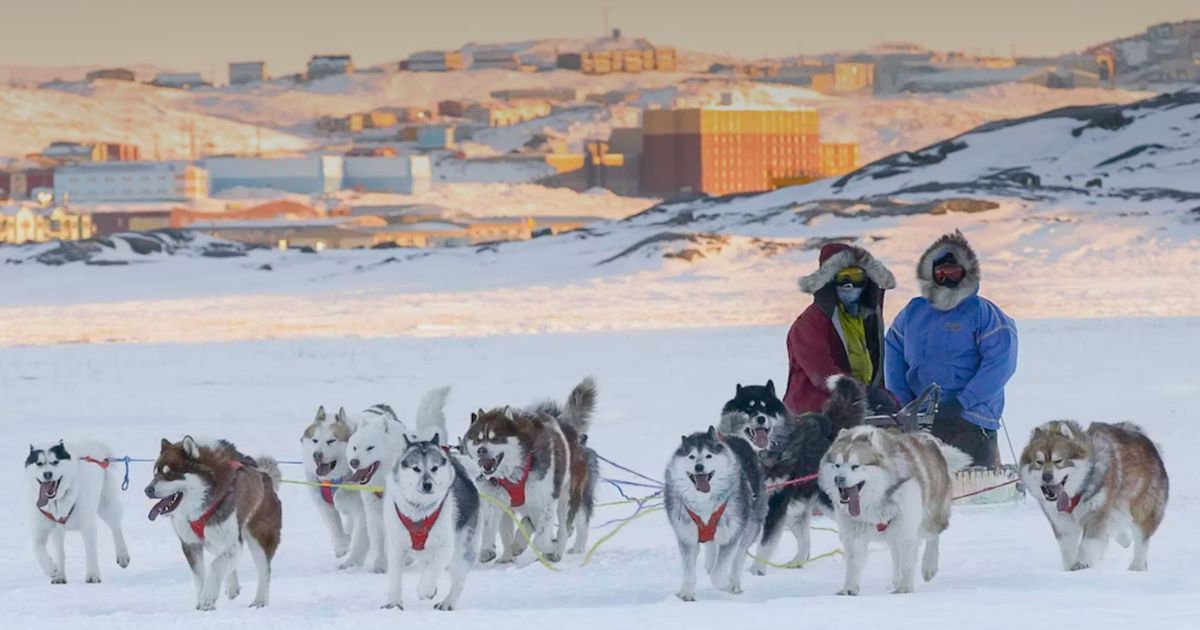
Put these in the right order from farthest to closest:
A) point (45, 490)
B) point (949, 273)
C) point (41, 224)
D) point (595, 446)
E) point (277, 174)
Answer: point (277, 174) → point (41, 224) → point (595, 446) → point (949, 273) → point (45, 490)

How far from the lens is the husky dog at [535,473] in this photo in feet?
31.1

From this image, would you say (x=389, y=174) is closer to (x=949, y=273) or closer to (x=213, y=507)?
(x=949, y=273)

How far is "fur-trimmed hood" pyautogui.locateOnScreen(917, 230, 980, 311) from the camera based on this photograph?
10242mm

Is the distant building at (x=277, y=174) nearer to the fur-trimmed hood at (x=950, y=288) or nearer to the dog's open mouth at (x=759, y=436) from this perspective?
the fur-trimmed hood at (x=950, y=288)

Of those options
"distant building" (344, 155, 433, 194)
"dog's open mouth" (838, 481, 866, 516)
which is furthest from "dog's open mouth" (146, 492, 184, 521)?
"distant building" (344, 155, 433, 194)

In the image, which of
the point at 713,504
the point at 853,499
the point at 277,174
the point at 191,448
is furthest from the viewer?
the point at 277,174

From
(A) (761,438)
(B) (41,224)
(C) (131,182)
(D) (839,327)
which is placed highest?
(C) (131,182)

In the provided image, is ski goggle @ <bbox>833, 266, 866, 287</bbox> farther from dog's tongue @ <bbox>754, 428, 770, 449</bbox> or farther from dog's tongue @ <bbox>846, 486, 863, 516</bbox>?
dog's tongue @ <bbox>846, 486, 863, 516</bbox>

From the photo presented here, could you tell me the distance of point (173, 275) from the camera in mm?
57250

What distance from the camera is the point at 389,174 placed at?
7613 inches

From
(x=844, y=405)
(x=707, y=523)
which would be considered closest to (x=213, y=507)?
(x=707, y=523)

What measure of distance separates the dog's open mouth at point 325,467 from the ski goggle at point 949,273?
295 centimetres

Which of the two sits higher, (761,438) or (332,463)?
(761,438)

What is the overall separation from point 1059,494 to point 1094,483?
150 mm
